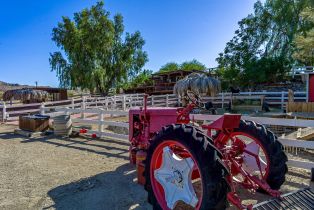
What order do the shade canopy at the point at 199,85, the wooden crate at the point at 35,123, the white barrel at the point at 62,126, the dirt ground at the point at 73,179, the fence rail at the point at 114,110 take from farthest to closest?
the shade canopy at the point at 199,85
the wooden crate at the point at 35,123
the white barrel at the point at 62,126
the fence rail at the point at 114,110
the dirt ground at the point at 73,179

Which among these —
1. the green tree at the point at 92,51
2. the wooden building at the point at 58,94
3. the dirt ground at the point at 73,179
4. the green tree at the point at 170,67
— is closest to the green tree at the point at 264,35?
the green tree at the point at 92,51

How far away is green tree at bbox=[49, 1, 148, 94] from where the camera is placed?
106 ft

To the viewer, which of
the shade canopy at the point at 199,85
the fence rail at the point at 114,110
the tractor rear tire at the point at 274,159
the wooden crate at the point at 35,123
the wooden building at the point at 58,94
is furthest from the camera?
the wooden building at the point at 58,94

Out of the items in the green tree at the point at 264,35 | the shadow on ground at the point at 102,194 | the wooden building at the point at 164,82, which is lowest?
the shadow on ground at the point at 102,194

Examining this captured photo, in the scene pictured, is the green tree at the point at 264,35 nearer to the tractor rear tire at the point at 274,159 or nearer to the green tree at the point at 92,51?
the green tree at the point at 92,51

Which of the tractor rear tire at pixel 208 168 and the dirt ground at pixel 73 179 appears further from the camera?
the dirt ground at pixel 73 179

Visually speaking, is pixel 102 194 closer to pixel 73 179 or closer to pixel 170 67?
pixel 73 179

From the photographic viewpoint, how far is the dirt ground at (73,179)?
374 centimetres

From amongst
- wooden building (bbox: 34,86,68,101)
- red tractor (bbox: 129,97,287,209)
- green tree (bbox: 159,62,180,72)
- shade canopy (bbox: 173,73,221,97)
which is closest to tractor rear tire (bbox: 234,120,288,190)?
red tractor (bbox: 129,97,287,209)

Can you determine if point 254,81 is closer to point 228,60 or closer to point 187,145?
point 228,60

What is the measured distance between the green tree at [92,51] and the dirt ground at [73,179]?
25.9 metres

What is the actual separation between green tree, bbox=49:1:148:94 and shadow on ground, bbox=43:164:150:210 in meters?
28.4

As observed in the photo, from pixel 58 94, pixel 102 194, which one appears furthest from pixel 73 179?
pixel 58 94

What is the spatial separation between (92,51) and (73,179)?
96.9 feet
